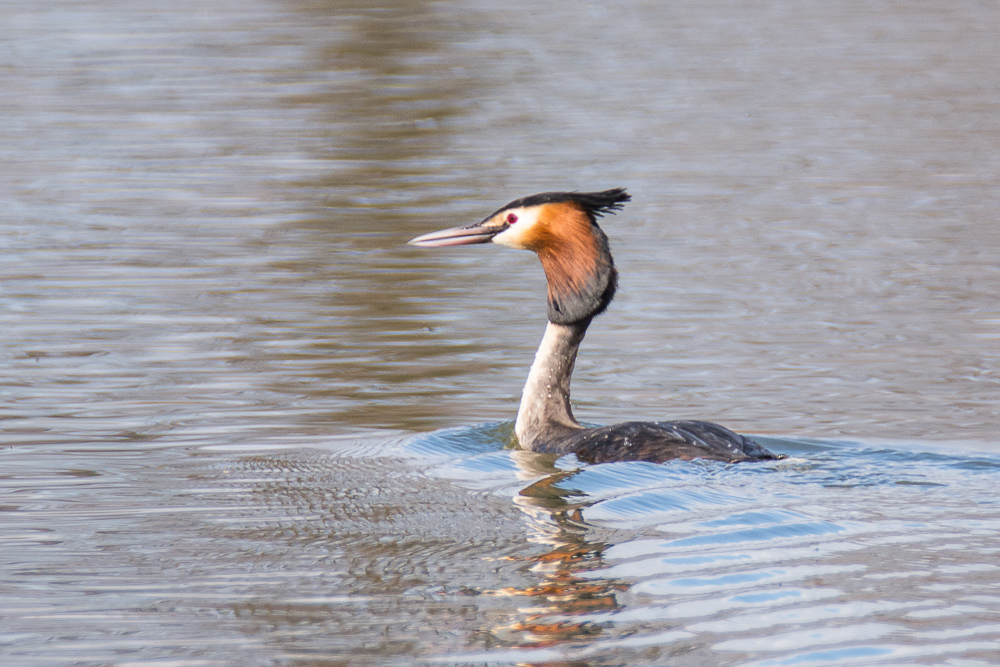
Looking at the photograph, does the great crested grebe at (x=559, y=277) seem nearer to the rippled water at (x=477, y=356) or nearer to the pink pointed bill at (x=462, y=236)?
the pink pointed bill at (x=462, y=236)

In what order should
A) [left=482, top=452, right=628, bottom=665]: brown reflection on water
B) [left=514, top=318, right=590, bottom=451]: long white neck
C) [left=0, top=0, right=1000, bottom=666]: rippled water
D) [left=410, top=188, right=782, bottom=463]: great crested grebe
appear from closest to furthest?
[left=482, top=452, right=628, bottom=665]: brown reflection on water < [left=0, top=0, right=1000, bottom=666]: rippled water < [left=410, top=188, right=782, bottom=463]: great crested grebe < [left=514, top=318, right=590, bottom=451]: long white neck

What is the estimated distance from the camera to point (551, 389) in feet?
25.4

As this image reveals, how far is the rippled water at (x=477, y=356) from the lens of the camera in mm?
5176

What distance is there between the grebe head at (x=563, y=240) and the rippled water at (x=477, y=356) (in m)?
0.82

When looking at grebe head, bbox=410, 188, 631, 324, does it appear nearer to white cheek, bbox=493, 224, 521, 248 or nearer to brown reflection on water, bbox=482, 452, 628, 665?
white cheek, bbox=493, 224, 521, 248

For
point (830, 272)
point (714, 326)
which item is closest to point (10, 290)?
point (714, 326)

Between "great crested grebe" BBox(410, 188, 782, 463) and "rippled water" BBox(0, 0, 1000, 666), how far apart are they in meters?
0.21

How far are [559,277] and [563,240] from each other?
221mm

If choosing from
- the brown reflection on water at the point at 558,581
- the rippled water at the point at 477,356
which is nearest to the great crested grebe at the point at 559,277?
the rippled water at the point at 477,356

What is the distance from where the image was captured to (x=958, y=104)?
677 inches

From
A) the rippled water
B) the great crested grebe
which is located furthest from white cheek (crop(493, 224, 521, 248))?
the rippled water

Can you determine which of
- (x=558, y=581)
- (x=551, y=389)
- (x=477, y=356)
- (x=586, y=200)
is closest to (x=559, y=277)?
(x=586, y=200)

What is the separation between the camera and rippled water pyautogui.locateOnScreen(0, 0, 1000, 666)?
5176 mm

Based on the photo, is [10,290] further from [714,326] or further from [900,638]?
[900,638]
